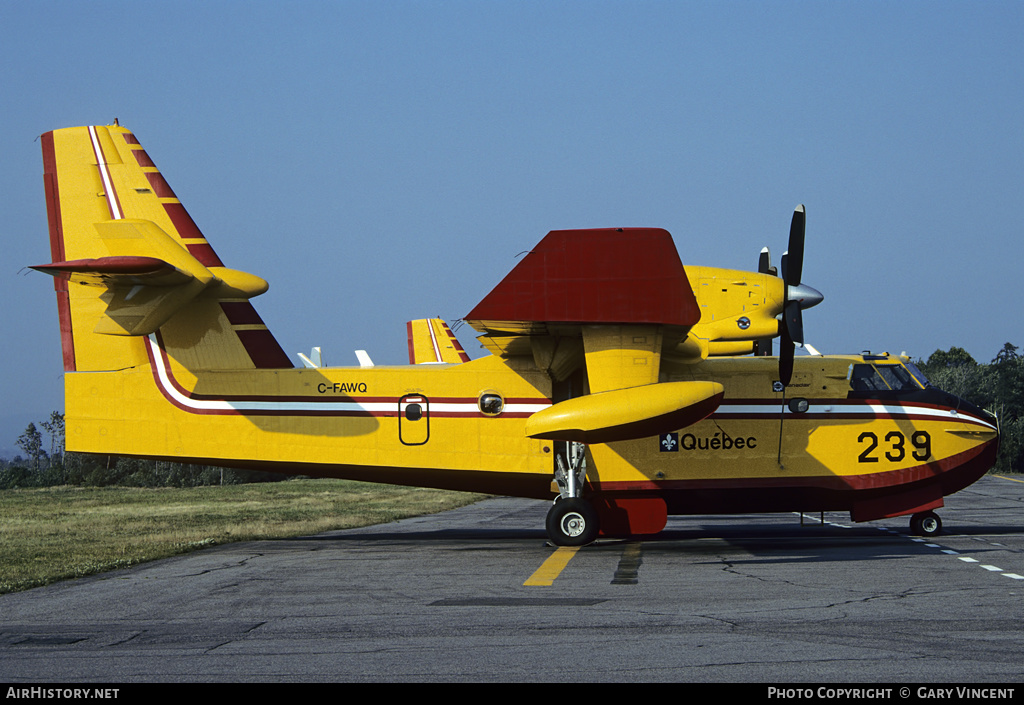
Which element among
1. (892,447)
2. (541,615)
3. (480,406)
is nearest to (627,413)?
(480,406)

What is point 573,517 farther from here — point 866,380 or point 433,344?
point 433,344

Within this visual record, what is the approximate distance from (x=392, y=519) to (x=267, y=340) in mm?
8730

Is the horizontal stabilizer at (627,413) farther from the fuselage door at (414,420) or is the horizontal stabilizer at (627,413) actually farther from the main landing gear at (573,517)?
the fuselage door at (414,420)

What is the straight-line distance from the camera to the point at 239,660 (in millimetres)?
7625

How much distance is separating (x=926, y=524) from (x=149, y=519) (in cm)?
1831

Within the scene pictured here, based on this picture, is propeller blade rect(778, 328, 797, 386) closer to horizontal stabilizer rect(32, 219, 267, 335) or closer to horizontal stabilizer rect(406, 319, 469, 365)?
horizontal stabilizer rect(32, 219, 267, 335)

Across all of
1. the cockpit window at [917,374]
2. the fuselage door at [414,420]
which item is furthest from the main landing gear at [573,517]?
the cockpit window at [917,374]

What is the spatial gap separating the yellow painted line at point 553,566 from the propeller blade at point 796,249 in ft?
19.8

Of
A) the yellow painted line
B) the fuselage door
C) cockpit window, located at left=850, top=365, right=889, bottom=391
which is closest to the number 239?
cockpit window, located at left=850, top=365, right=889, bottom=391

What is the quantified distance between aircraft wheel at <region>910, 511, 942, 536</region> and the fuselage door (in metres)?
9.41

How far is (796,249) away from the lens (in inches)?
618

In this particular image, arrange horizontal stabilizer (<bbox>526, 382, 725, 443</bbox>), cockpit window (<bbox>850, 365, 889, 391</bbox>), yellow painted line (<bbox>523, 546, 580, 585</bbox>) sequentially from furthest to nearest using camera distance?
cockpit window (<bbox>850, 365, 889, 391</bbox>)
horizontal stabilizer (<bbox>526, 382, 725, 443</bbox>)
yellow painted line (<bbox>523, 546, 580, 585</bbox>)

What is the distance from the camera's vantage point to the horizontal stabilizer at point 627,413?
1391 centimetres

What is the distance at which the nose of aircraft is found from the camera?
16.5m
